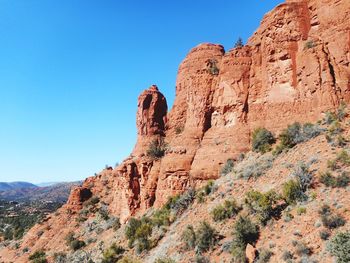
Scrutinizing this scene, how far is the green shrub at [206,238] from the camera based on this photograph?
17.6 metres

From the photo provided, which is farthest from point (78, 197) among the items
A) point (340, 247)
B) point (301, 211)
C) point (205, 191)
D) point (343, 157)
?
point (340, 247)

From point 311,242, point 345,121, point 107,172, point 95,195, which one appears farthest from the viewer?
point 107,172

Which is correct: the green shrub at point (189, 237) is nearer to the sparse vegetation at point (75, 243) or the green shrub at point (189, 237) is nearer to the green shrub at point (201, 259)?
the green shrub at point (201, 259)

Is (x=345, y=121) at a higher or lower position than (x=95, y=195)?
higher

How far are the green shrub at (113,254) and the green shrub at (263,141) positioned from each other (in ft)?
43.5

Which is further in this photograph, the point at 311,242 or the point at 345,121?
the point at 345,121

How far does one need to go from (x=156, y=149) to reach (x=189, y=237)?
14548 millimetres

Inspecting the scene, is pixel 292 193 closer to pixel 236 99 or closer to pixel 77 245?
pixel 236 99

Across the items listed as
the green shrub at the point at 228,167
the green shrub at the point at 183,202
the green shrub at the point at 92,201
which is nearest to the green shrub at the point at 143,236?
the green shrub at the point at 183,202

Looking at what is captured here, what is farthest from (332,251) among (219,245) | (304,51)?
(304,51)

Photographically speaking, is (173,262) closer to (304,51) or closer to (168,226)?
(168,226)

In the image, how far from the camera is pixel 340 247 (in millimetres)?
12164

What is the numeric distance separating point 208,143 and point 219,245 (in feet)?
38.7

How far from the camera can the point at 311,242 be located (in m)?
13.6
